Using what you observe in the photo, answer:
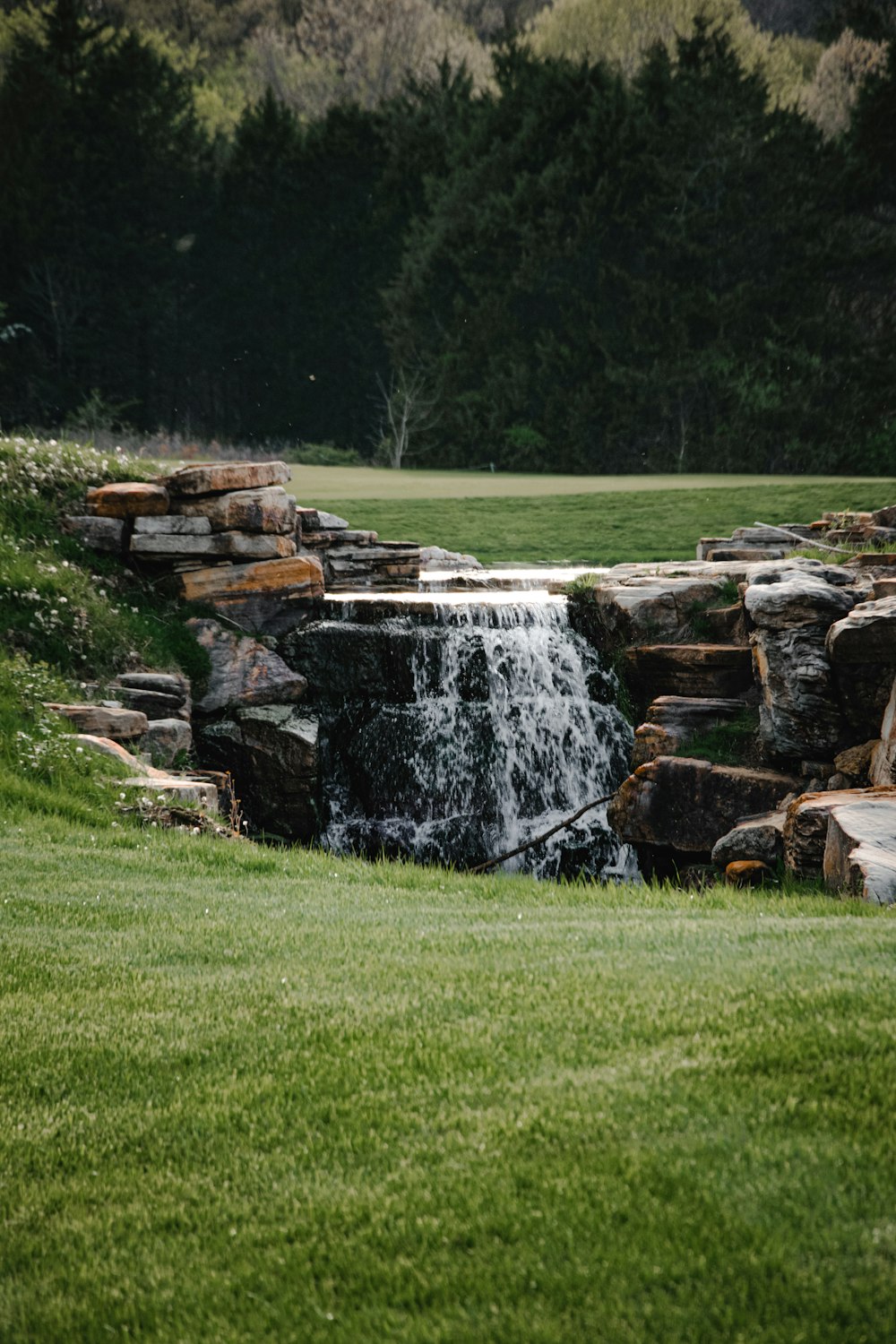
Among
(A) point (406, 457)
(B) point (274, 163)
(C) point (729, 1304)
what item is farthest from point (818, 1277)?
(B) point (274, 163)

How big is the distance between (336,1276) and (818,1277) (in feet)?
3.48

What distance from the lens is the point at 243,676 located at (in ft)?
37.2

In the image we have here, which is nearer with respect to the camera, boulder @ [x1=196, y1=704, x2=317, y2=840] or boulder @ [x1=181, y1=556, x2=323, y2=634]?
boulder @ [x1=196, y1=704, x2=317, y2=840]

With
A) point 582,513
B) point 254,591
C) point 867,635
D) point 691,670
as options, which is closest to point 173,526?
point 254,591

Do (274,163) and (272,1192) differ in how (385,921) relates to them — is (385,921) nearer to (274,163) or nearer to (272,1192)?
(272,1192)

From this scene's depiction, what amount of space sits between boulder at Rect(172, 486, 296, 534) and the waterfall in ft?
5.14

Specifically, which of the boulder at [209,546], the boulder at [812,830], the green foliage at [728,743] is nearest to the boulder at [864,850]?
the boulder at [812,830]

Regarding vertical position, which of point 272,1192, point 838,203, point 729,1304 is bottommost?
point 272,1192

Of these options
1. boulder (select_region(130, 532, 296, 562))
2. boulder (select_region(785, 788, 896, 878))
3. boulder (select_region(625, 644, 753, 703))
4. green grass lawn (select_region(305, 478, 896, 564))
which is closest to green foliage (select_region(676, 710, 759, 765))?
boulder (select_region(625, 644, 753, 703))

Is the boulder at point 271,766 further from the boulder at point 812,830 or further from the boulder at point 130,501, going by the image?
the boulder at point 812,830

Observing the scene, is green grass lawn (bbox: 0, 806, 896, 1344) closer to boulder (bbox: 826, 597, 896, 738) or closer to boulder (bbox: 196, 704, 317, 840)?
boulder (bbox: 826, 597, 896, 738)

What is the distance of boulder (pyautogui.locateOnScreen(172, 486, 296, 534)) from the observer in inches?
465

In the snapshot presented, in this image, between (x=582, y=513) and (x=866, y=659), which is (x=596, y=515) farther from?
(x=866, y=659)

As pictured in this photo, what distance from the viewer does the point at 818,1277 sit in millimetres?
2250
